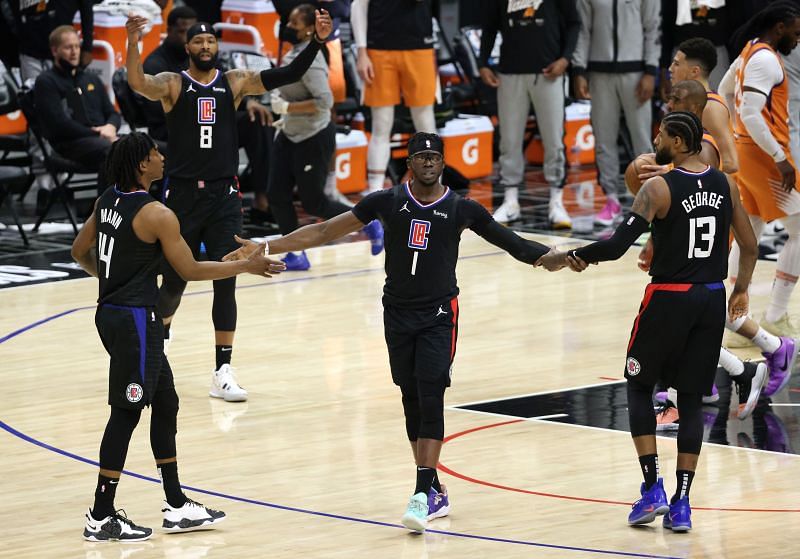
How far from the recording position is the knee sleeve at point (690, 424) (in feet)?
23.3

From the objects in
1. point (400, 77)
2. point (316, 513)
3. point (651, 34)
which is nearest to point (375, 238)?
point (400, 77)

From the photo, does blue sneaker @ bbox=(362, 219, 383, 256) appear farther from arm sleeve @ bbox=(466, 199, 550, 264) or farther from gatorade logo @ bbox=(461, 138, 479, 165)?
arm sleeve @ bbox=(466, 199, 550, 264)

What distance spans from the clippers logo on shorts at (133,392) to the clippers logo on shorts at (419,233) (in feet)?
4.29

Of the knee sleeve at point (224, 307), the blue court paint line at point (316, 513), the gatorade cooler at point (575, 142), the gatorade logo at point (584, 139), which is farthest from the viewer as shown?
the gatorade logo at point (584, 139)

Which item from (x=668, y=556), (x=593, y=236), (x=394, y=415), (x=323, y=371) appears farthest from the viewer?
(x=593, y=236)

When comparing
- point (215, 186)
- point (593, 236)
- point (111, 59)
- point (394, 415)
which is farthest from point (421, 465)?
point (111, 59)

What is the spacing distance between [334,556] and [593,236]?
814 centimetres

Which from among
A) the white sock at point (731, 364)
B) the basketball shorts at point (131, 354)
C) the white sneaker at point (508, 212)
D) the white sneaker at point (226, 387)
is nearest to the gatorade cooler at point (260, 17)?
the white sneaker at point (508, 212)

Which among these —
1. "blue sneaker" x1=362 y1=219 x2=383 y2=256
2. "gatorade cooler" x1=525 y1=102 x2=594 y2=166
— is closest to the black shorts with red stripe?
"blue sneaker" x1=362 y1=219 x2=383 y2=256

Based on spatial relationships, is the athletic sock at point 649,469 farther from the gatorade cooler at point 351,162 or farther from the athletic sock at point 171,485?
the gatorade cooler at point 351,162

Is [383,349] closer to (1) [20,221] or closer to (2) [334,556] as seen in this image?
(2) [334,556]

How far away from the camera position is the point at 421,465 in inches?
280

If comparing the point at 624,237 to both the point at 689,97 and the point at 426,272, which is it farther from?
the point at 689,97

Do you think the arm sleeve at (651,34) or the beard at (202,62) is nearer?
the beard at (202,62)
